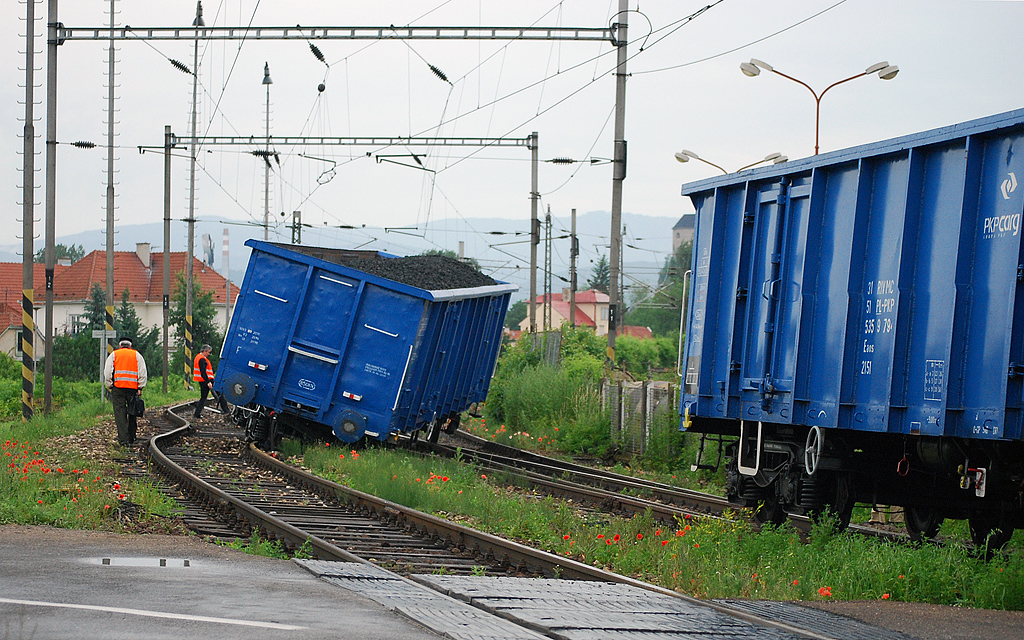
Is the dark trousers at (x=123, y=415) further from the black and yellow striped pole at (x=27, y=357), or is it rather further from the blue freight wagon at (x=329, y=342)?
the black and yellow striped pole at (x=27, y=357)

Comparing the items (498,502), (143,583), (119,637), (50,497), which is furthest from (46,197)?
(119,637)

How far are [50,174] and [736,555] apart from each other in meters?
20.9

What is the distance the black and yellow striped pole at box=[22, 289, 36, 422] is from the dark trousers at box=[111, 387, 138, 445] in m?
5.83

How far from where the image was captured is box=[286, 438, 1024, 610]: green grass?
26.2 feet

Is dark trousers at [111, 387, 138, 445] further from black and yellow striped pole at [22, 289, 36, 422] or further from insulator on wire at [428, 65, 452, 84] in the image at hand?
insulator on wire at [428, 65, 452, 84]

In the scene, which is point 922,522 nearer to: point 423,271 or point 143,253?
point 423,271

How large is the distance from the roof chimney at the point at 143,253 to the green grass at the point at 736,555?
258 feet

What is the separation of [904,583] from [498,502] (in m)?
5.39

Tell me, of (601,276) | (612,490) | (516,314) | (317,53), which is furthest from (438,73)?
(516,314)

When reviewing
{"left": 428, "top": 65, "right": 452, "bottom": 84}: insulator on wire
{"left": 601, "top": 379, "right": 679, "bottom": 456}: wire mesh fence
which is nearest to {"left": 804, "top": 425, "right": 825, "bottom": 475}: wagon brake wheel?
{"left": 601, "top": 379, "right": 679, "bottom": 456}: wire mesh fence

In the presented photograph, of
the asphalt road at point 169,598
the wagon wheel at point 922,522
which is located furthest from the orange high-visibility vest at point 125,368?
the wagon wheel at point 922,522

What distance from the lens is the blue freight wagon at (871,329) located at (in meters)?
8.23

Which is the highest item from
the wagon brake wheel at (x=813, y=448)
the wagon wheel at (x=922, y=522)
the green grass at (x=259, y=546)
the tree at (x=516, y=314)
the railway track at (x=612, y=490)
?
the wagon brake wheel at (x=813, y=448)

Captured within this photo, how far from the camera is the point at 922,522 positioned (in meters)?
10.8
